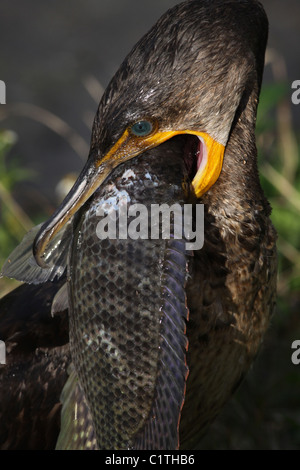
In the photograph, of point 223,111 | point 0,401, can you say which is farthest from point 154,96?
point 0,401

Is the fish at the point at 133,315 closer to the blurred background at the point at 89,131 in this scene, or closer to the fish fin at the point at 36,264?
the fish fin at the point at 36,264

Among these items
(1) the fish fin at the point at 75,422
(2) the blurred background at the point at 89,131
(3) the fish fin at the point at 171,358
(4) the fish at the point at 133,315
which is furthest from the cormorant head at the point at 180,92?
(2) the blurred background at the point at 89,131

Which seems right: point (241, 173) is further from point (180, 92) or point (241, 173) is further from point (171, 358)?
point (171, 358)

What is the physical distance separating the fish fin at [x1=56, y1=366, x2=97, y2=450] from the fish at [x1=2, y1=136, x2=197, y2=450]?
0.19 m

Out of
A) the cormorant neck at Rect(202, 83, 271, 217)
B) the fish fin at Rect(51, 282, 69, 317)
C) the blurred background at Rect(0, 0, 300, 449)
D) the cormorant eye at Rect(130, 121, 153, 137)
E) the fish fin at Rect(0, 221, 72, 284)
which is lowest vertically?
the fish fin at Rect(0, 221, 72, 284)

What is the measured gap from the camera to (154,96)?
1.80 metres

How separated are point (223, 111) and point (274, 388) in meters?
1.43

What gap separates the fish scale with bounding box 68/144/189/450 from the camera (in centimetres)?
158

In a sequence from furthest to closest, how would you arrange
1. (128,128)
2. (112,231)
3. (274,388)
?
(274,388)
(128,128)
(112,231)

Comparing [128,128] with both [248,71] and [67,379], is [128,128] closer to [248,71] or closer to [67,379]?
[248,71]

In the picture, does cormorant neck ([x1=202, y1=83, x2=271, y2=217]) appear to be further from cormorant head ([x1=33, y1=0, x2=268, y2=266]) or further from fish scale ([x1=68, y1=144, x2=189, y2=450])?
fish scale ([x1=68, y1=144, x2=189, y2=450])

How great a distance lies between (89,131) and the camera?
499 centimetres

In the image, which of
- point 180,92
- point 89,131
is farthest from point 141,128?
point 89,131

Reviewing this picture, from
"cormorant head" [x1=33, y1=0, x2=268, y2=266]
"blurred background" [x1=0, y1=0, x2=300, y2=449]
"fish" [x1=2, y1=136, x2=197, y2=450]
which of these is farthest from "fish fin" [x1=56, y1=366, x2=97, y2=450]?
"blurred background" [x1=0, y1=0, x2=300, y2=449]
